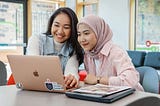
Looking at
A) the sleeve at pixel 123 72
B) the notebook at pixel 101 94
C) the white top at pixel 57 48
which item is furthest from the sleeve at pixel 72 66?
the notebook at pixel 101 94

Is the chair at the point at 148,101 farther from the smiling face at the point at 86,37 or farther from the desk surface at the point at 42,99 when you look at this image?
the smiling face at the point at 86,37

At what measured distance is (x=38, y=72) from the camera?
3.89ft

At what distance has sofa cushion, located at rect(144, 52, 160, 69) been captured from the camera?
468 centimetres

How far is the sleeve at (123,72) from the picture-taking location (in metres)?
1.56

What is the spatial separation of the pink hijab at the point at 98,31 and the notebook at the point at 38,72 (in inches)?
27.3

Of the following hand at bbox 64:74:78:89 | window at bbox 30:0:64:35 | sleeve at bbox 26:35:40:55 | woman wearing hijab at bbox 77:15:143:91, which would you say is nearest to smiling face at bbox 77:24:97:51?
woman wearing hijab at bbox 77:15:143:91

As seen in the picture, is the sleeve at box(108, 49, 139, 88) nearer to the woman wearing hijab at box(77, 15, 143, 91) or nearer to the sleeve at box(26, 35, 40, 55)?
the woman wearing hijab at box(77, 15, 143, 91)

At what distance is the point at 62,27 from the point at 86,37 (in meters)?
0.20

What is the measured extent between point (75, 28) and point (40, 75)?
755 millimetres

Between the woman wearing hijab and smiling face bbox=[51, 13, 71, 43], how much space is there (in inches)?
3.8

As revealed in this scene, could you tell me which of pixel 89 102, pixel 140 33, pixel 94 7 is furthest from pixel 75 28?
pixel 94 7

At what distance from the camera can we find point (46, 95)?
1136mm

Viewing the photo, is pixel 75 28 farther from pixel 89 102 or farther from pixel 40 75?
pixel 89 102

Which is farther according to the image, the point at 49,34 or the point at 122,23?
the point at 122,23
